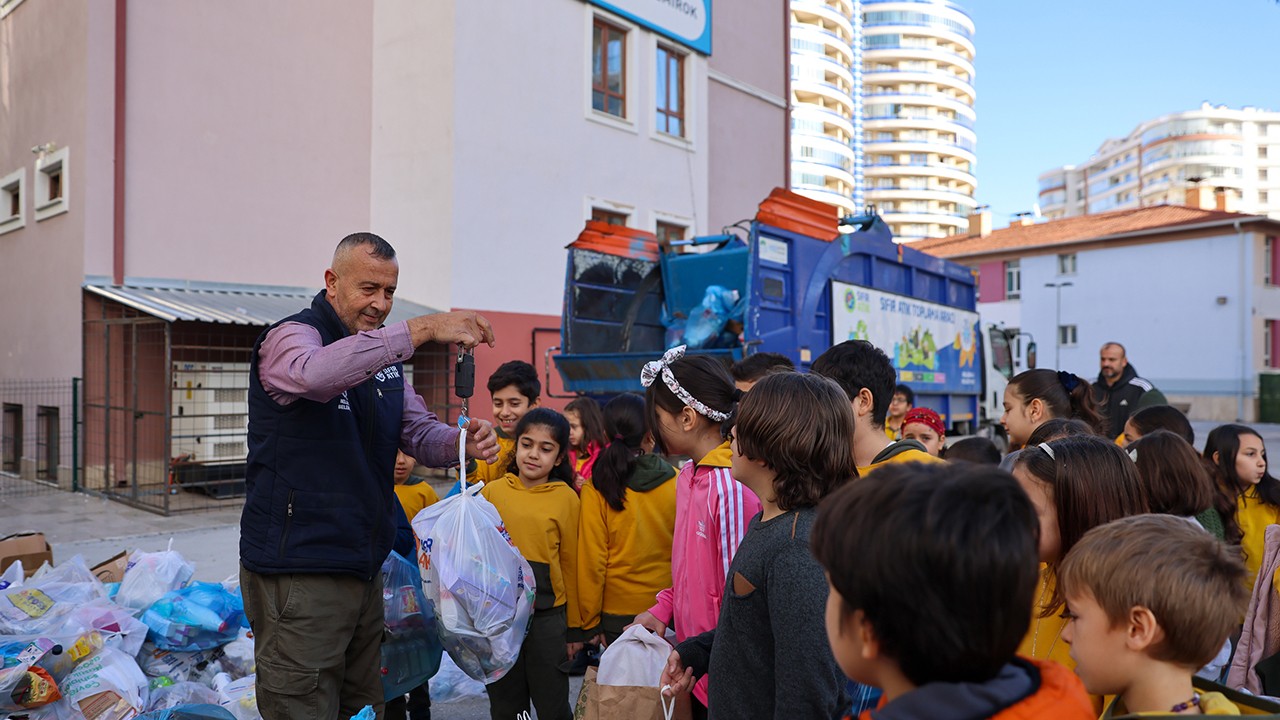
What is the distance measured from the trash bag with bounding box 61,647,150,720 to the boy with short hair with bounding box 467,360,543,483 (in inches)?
67.6

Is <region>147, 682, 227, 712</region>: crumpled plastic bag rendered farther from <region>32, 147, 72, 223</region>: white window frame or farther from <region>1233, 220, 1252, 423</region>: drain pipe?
<region>1233, 220, 1252, 423</region>: drain pipe

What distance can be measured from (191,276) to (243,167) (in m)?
1.65

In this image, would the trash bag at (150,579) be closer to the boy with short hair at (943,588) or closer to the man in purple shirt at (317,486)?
the man in purple shirt at (317,486)

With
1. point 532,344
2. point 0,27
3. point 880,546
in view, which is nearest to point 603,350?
point 532,344

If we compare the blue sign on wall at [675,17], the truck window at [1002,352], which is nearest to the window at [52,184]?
the blue sign on wall at [675,17]

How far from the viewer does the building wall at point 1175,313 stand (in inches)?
1216

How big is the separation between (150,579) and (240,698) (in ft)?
4.37

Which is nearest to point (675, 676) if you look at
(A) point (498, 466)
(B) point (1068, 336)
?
(A) point (498, 466)

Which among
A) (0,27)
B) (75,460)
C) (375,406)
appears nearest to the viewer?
(375,406)

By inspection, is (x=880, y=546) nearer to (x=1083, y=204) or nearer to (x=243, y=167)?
(x=243, y=167)

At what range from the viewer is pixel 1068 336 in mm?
36188

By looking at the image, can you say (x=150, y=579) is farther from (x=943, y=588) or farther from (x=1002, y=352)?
(x=1002, y=352)

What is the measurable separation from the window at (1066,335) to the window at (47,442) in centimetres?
3451

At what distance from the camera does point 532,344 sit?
13.5 m
